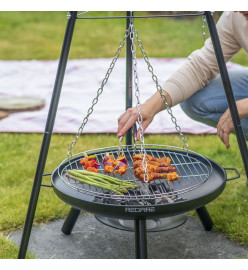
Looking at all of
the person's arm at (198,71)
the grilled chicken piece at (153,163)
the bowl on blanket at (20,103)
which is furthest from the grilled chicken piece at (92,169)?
the bowl on blanket at (20,103)

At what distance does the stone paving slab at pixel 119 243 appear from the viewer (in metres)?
2.60

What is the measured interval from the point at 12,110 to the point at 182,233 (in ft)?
8.85

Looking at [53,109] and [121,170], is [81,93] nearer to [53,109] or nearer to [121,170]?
[121,170]

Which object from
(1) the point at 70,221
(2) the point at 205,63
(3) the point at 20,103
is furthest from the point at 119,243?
(3) the point at 20,103

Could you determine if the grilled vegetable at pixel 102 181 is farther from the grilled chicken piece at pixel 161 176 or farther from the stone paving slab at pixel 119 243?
the stone paving slab at pixel 119 243

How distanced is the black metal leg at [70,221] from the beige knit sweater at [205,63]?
3.02 feet

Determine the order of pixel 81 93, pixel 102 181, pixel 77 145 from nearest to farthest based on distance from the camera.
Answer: pixel 102 181 < pixel 77 145 < pixel 81 93

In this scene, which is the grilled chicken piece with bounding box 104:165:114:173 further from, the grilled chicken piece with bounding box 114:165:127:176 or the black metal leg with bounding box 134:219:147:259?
the black metal leg with bounding box 134:219:147:259

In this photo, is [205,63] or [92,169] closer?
[92,169]

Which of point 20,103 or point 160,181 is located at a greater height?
point 160,181

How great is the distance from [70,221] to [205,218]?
32.0 inches

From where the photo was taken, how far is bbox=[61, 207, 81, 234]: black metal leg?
2775 mm

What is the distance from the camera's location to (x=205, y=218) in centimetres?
282

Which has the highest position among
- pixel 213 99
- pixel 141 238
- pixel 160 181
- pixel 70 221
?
pixel 213 99
